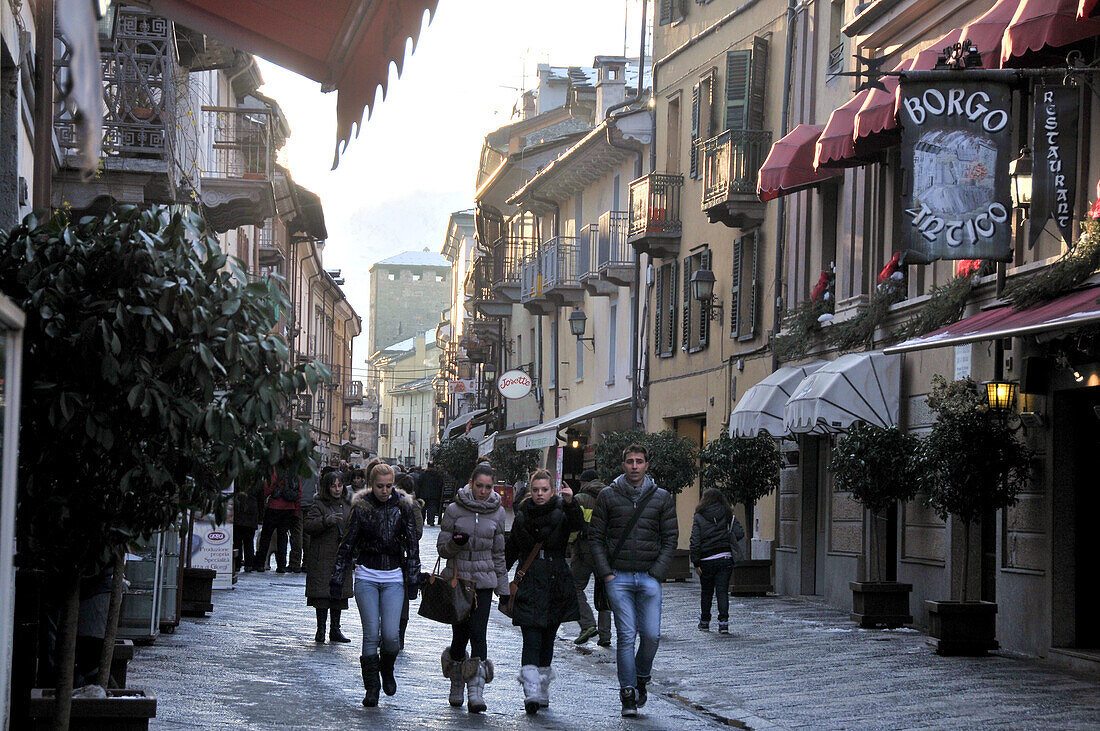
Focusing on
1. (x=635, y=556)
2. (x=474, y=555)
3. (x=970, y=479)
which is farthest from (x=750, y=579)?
(x=474, y=555)

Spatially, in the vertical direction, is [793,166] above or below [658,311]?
above

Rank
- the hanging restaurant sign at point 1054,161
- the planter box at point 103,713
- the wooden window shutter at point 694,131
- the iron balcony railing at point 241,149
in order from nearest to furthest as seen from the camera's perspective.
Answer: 1. the planter box at point 103,713
2. the hanging restaurant sign at point 1054,161
3. the iron balcony railing at point 241,149
4. the wooden window shutter at point 694,131

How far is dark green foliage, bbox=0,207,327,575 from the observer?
615 centimetres

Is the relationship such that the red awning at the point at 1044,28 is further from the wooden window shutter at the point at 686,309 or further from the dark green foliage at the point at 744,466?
the wooden window shutter at the point at 686,309

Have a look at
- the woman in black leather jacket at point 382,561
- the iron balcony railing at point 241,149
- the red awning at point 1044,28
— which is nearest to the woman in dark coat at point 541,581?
the woman in black leather jacket at point 382,561

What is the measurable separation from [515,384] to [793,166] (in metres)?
22.7

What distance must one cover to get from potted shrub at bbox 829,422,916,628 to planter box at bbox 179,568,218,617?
7039mm

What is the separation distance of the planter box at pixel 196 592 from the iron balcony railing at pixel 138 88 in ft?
14.8

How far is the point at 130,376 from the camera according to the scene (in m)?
6.14

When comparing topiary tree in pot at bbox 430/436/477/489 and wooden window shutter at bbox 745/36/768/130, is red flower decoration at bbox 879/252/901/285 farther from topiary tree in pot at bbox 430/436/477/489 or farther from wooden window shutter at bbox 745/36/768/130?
topiary tree in pot at bbox 430/436/477/489

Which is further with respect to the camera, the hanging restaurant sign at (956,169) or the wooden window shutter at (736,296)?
the wooden window shutter at (736,296)

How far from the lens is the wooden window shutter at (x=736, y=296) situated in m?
25.6

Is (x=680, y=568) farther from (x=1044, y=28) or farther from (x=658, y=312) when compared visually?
(x=1044, y=28)

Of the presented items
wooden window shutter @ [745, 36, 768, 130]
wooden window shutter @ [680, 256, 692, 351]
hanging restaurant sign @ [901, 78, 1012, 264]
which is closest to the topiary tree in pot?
wooden window shutter @ [680, 256, 692, 351]
